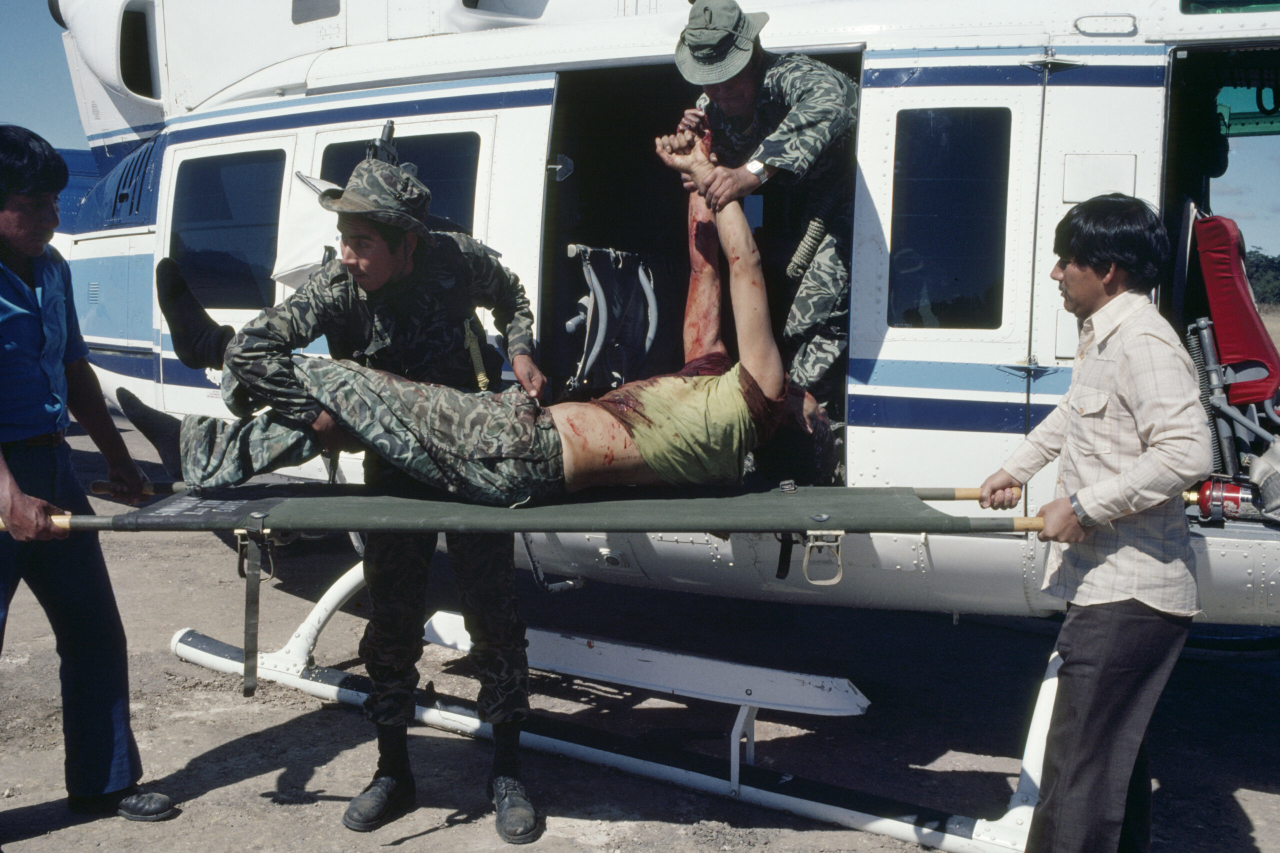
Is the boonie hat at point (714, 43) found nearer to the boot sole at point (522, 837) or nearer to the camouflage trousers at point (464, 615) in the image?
the camouflage trousers at point (464, 615)

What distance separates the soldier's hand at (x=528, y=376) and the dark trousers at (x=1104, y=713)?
173 cm

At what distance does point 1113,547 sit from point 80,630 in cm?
291

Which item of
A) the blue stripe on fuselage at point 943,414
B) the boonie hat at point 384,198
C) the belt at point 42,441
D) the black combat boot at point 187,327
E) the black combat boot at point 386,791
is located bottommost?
the black combat boot at point 386,791

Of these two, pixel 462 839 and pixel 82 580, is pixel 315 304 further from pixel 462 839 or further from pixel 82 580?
pixel 462 839

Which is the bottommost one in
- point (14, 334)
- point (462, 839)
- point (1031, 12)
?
point (462, 839)

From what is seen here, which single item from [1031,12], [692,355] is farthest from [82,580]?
[1031,12]

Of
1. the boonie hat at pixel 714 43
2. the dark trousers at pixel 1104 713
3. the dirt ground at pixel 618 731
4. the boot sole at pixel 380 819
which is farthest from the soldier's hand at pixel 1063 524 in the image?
the boot sole at pixel 380 819

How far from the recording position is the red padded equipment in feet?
10.0

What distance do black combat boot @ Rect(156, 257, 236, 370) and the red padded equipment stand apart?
3.30 metres

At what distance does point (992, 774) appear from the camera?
346 centimetres

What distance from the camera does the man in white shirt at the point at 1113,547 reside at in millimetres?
2145

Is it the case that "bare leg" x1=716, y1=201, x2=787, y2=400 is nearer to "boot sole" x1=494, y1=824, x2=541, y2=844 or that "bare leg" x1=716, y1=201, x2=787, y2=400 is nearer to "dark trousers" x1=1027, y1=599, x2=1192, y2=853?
"dark trousers" x1=1027, y1=599, x2=1192, y2=853

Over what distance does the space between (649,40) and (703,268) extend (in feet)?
3.06

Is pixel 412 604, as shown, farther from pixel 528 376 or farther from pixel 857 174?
pixel 857 174
